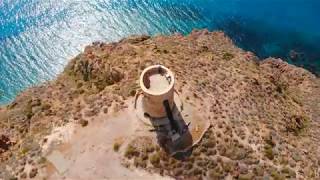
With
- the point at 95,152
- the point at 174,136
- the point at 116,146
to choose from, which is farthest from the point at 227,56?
the point at 95,152

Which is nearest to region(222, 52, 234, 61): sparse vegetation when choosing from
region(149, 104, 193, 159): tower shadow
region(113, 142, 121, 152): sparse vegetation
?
region(149, 104, 193, 159): tower shadow

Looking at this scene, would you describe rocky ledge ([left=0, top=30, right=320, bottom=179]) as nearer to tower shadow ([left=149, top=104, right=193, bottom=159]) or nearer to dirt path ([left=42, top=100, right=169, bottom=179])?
dirt path ([left=42, top=100, right=169, bottom=179])

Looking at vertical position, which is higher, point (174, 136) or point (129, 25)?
point (129, 25)

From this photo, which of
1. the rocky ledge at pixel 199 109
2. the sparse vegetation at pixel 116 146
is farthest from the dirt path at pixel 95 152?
the rocky ledge at pixel 199 109

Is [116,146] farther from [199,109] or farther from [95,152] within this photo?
[199,109]

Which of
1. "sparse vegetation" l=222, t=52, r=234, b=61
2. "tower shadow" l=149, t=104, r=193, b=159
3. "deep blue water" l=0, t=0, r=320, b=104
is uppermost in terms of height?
"deep blue water" l=0, t=0, r=320, b=104
